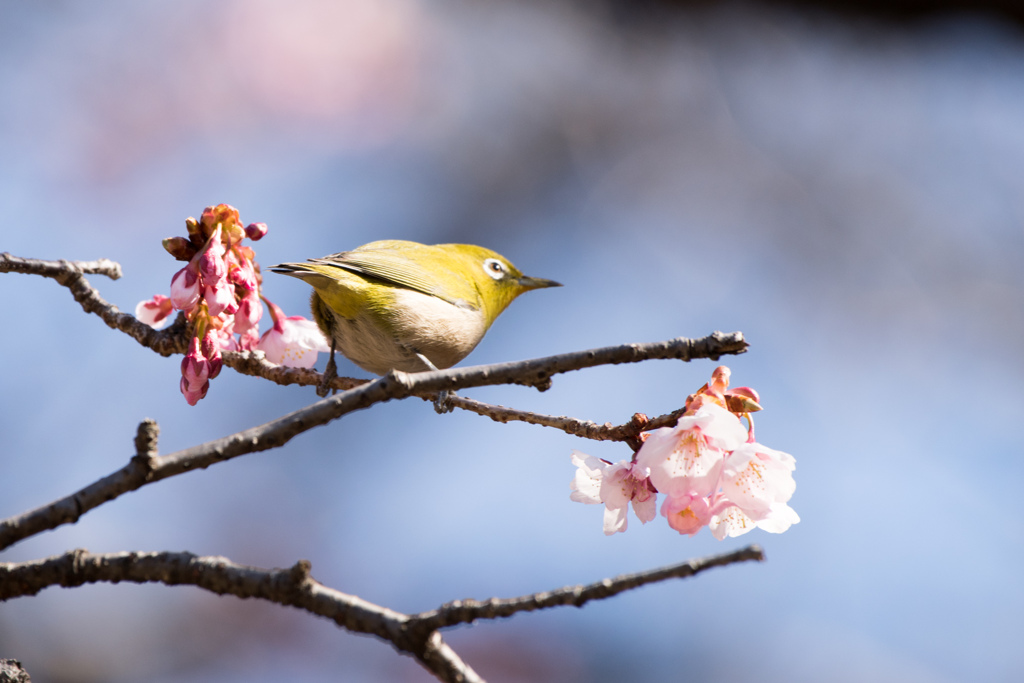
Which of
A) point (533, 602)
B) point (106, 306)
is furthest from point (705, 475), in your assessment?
point (106, 306)

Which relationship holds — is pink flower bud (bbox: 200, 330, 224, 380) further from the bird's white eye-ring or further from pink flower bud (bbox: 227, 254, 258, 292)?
the bird's white eye-ring

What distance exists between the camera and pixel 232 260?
1.79 meters

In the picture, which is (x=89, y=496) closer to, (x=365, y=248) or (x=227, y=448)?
(x=227, y=448)

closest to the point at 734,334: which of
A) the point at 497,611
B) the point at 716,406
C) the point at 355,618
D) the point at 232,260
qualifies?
the point at 716,406

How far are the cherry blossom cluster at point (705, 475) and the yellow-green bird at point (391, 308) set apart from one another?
3.04ft

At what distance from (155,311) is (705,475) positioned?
1518 millimetres

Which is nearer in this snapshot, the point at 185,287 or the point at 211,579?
the point at 211,579

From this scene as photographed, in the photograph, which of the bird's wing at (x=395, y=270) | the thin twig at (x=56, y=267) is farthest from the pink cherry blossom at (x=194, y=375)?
the bird's wing at (x=395, y=270)

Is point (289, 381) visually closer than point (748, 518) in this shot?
No

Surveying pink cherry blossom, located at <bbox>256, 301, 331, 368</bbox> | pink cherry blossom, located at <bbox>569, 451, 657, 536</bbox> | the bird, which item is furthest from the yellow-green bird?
pink cherry blossom, located at <bbox>569, 451, 657, 536</bbox>

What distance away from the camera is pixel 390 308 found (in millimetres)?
2279

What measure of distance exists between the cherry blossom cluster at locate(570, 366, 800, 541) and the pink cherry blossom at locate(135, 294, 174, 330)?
1.22 m

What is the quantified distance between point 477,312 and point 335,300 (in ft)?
1.86

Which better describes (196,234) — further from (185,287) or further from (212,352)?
(212,352)
